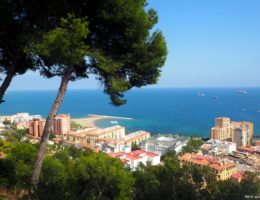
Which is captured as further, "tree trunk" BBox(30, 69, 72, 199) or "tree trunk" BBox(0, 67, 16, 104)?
"tree trunk" BBox(0, 67, 16, 104)

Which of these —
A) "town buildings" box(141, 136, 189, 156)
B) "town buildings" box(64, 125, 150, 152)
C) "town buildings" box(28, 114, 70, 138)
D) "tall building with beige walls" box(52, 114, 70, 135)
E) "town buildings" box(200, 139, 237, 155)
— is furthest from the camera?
"tall building with beige walls" box(52, 114, 70, 135)

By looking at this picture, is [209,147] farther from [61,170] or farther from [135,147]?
[61,170]

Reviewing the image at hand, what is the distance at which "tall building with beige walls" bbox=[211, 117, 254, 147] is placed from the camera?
27.3m

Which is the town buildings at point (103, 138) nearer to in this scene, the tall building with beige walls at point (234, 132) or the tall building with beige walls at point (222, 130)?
the tall building with beige walls at point (222, 130)

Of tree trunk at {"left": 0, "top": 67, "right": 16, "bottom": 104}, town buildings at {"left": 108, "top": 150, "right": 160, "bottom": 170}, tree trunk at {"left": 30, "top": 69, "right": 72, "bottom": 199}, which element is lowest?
town buildings at {"left": 108, "top": 150, "right": 160, "bottom": 170}

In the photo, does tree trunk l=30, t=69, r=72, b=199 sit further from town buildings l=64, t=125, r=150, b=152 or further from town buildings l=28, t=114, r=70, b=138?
town buildings l=28, t=114, r=70, b=138

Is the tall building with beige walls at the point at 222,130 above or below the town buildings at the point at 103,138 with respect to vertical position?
above

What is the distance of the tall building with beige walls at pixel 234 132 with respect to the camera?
27266 millimetres

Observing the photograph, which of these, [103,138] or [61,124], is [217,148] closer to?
[103,138]

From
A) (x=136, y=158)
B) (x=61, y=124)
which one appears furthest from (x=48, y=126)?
(x=61, y=124)

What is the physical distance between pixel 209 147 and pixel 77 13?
20.8 metres

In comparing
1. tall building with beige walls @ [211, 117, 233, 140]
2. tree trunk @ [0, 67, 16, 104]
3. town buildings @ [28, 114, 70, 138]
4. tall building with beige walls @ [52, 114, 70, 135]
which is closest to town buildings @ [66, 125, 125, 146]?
town buildings @ [28, 114, 70, 138]

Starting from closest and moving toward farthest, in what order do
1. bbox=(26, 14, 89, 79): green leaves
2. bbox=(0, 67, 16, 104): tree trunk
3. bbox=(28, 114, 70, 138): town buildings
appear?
bbox=(26, 14, 89, 79): green leaves, bbox=(0, 67, 16, 104): tree trunk, bbox=(28, 114, 70, 138): town buildings

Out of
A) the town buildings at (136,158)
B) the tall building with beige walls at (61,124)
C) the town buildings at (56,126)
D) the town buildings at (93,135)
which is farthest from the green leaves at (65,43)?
the tall building with beige walls at (61,124)
